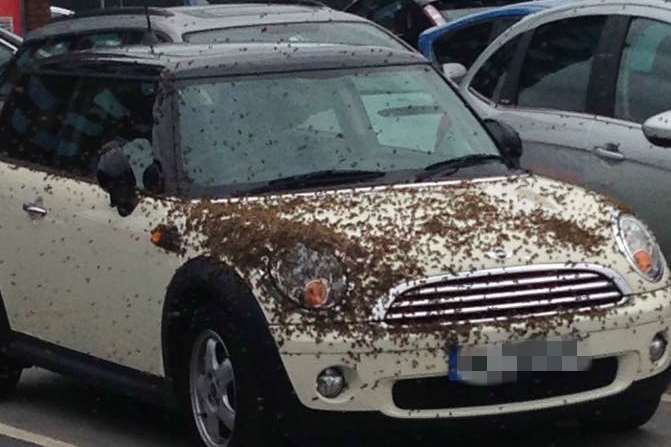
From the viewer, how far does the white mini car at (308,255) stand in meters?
6.82

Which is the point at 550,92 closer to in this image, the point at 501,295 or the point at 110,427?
the point at 110,427

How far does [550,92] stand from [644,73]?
71 cm

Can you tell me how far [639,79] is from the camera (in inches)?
413

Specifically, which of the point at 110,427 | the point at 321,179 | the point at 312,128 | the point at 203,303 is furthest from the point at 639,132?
the point at 203,303

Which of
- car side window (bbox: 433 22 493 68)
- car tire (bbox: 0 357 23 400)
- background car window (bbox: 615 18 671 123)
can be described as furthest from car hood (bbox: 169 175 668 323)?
car side window (bbox: 433 22 493 68)


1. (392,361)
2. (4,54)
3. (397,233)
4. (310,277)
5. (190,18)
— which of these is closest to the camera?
(392,361)

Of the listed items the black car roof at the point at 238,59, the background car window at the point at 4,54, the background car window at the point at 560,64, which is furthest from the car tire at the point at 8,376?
the background car window at the point at 4,54

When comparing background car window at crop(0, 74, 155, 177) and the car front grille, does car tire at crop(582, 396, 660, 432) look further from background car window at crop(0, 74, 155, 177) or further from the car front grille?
background car window at crop(0, 74, 155, 177)

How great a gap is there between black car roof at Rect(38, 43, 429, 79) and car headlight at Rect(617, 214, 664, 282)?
1.57 meters

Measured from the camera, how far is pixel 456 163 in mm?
8086

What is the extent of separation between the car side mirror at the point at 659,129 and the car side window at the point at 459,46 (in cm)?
462

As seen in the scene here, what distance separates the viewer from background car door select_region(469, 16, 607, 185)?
10648 millimetres

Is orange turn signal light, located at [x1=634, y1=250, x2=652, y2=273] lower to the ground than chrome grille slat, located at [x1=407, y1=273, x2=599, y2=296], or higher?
lower

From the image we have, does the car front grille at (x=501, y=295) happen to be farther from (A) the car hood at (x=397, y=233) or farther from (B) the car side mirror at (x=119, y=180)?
(B) the car side mirror at (x=119, y=180)
